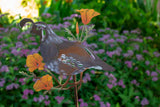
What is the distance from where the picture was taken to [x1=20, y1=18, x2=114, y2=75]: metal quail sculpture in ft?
1.11

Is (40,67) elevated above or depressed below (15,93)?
above

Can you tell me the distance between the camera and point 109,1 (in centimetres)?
227

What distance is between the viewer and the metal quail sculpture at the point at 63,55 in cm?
34

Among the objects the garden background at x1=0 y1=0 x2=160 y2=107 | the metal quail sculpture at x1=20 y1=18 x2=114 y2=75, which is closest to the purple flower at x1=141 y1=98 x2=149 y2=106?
the garden background at x1=0 y1=0 x2=160 y2=107

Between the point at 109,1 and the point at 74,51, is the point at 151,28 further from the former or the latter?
the point at 74,51

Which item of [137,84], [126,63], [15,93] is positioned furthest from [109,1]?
[15,93]

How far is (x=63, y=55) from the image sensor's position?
1.15 ft

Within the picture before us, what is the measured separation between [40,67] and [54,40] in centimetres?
6

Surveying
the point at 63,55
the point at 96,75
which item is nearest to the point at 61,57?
the point at 63,55

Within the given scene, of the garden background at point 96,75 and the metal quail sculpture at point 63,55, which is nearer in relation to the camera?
the metal quail sculpture at point 63,55

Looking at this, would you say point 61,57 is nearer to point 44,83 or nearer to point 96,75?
point 44,83

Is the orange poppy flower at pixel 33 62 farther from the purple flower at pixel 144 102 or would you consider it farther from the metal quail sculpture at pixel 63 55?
the purple flower at pixel 144 102

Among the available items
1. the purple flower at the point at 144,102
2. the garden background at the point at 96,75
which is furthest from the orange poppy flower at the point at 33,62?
the purple flower at the point at 144,102

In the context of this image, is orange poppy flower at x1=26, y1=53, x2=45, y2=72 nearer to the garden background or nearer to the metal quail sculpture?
the metal quail sculpture
